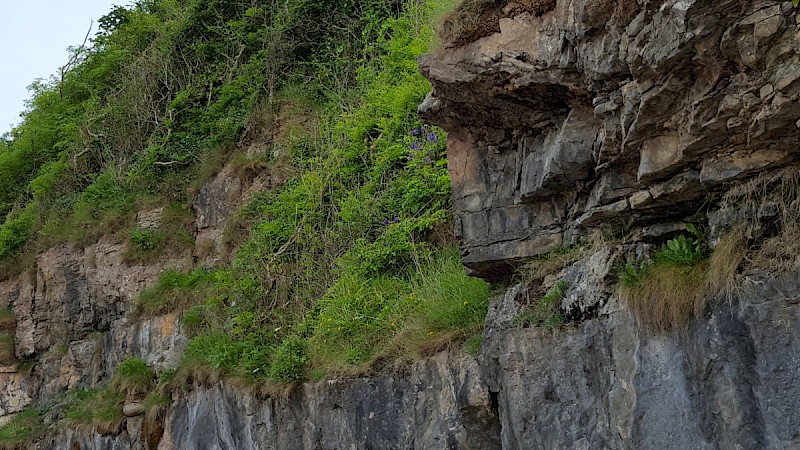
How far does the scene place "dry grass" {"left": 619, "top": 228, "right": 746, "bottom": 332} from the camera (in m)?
4.20

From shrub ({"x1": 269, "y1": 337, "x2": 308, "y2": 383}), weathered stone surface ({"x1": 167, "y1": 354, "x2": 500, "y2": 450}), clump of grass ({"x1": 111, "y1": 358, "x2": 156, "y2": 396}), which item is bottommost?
weathered stone surface ({"x1": 167, "y1": 354, "x2": 500, "y2": 450})

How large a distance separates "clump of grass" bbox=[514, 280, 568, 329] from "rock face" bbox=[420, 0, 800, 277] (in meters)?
0.52

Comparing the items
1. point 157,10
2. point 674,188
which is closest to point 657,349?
point 674,188

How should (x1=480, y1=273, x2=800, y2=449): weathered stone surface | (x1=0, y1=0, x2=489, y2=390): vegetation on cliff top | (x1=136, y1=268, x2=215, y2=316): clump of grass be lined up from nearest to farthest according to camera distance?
(x1=480, y1=273, x2=800, y2=449): weathered stone surface
(x1=0, y1=0, x2=489, y2=390): vegetation on cliff top
(x1=136, y1=268, x2=215, y2=316): clump of grass

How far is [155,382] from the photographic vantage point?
1088 centimetres

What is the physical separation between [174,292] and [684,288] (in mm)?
9141

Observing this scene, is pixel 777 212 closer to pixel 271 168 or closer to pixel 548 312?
pixel 548 312

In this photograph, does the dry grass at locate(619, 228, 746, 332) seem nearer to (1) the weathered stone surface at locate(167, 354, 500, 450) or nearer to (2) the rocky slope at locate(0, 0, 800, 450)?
(2) the rocky slope at locate(0, 0, 800, 450)

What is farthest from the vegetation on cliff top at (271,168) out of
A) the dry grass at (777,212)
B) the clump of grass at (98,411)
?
the dry grass at (777,212)

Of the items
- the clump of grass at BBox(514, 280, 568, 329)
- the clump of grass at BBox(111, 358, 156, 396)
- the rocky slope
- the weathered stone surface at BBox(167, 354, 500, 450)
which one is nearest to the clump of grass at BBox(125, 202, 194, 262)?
the clump of grass at BBox(111, 358, 156, 396)

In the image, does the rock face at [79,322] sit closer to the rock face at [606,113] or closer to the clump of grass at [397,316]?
the clump of grass at [397,316]

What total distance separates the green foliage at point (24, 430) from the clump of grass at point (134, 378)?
7.22 feet

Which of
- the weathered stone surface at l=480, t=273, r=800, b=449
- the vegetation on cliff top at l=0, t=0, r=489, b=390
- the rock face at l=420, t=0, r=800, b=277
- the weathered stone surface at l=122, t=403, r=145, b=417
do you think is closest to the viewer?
the weathered stone surface at l=480, t=273, r=800, b=449

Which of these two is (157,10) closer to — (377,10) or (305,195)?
(377,10)
